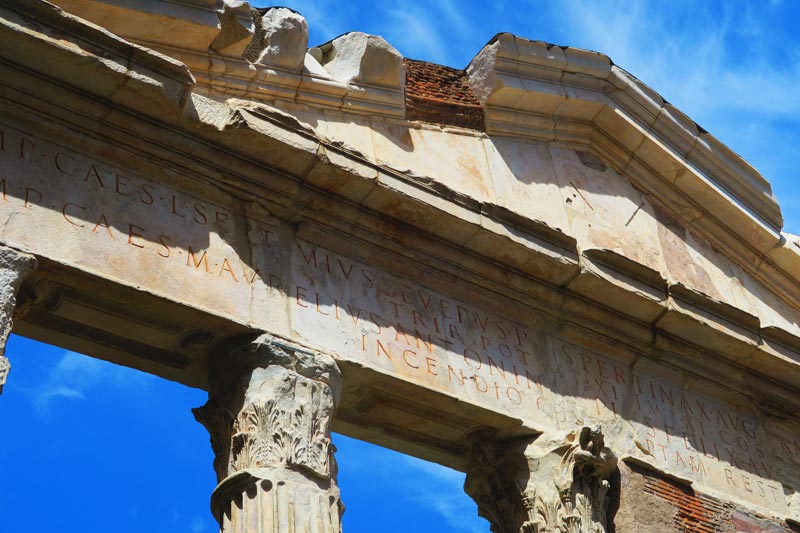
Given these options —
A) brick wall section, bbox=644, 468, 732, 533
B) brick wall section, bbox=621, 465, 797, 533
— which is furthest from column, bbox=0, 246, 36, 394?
brick wall section, bbox=644, 468, 732, 533

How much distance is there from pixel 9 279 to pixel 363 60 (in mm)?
3528

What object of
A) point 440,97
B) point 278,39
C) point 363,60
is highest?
point 440,97

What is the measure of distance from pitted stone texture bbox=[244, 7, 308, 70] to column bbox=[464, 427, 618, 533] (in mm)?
2882

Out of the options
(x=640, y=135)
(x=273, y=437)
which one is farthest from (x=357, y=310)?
(x=640, y=135)

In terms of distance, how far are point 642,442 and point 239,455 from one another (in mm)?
3419

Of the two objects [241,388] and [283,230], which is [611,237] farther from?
[241,388]

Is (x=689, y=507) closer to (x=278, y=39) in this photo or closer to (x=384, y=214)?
(x=384, y=214)

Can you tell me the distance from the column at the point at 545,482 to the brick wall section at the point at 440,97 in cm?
255

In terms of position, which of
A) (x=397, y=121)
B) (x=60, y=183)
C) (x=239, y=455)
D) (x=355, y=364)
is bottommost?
(x=239, y=455)

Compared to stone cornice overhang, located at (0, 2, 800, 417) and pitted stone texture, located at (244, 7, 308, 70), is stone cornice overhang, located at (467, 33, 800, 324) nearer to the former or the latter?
stone cornice overhang, located at (0, 2, 800, 417)

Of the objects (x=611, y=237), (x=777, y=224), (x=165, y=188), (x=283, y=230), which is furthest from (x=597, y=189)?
(x=165, y=188)

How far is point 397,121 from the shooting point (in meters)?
9.95

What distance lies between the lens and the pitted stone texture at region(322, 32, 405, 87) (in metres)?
9.74

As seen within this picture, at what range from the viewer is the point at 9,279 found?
7090 mm
